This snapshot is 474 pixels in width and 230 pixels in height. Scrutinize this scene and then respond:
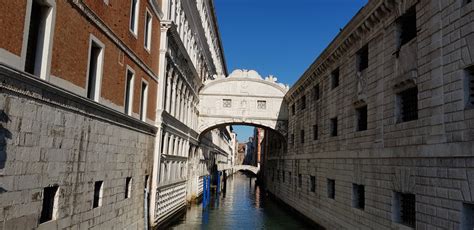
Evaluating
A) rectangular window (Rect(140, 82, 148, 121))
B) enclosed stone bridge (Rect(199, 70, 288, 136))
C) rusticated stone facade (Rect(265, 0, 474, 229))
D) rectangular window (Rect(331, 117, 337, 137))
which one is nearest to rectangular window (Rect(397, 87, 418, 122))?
rusticated stone facade (Rect(265, 0, 474, 229))

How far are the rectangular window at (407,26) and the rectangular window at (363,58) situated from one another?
2268 mm

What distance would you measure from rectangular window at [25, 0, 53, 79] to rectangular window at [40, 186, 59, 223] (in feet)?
6.74

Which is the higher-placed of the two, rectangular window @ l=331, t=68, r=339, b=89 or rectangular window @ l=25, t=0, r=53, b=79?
rectangular window @ l=331, t=68, r=339, b=89

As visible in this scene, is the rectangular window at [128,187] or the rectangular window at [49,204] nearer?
the rectangular window at [49,204]

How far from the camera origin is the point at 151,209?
13875 mm

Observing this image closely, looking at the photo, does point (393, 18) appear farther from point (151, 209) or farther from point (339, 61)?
point (151, 209)

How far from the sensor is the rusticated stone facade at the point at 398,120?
731cm

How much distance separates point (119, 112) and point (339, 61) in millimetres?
8991

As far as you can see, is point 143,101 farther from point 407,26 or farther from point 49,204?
point 407,26

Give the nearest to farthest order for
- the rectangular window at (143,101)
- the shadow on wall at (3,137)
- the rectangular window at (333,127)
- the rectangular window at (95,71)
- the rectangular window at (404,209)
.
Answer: the shadow on wall at (3,137), the rectangular window at (95,71), the rectangular window at (404,209), the rectangular window at (143,101), the rectangular window at (333,127)

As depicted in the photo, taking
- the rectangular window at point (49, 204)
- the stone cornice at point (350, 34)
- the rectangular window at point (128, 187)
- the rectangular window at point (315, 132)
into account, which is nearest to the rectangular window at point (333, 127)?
the stone cornice at point (350, 34)

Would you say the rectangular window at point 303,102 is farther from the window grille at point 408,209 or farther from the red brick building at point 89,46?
the window grille at point 408,209

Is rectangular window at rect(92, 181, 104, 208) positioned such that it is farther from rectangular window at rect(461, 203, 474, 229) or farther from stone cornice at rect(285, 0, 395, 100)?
stone cornice at rect(285, 0, 395, 100)

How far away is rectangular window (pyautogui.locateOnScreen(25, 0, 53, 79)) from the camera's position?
20.6ft
